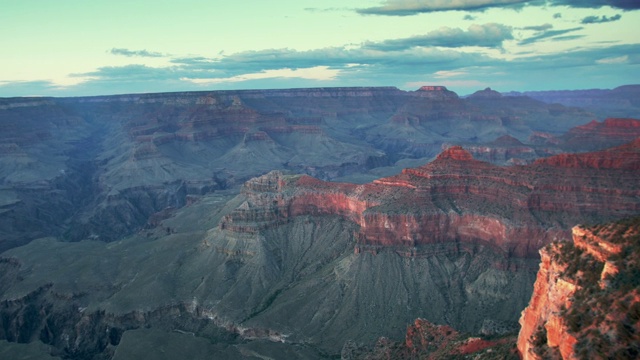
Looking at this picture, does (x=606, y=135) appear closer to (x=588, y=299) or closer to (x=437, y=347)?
(x=437, y=347)

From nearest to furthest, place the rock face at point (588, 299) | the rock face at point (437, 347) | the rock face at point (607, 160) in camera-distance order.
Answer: the rock face at point (588, 299), the rock face at point (437, 347), the rock face at point (607, 160)

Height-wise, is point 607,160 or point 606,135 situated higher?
point 607,160

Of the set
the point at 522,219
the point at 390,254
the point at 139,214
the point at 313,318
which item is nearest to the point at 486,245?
the point at 522,219

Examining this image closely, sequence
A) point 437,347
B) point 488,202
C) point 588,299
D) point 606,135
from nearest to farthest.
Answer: point 588,299 < point 437,347 < point 488,202 < point 606,135

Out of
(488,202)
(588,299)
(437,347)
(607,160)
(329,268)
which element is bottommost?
(329,268)

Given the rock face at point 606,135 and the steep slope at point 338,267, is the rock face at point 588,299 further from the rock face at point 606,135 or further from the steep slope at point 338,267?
the rock face at point 606,135

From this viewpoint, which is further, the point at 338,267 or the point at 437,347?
the point at 338,267

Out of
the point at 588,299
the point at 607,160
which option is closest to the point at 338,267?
the point at 607,160

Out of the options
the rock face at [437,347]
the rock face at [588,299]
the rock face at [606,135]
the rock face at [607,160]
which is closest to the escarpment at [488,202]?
the rock face at [607,160]
